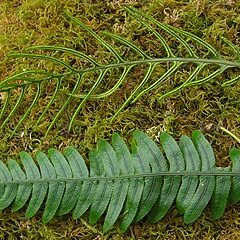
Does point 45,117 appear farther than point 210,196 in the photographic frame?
Yes

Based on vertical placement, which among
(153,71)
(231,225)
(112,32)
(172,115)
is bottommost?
(231,225)

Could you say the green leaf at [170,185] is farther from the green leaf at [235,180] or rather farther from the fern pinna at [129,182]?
the green leaf at [235,180]

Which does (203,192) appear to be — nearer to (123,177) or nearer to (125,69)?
(123,177)

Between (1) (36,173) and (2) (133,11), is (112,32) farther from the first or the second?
(1) (36,173)

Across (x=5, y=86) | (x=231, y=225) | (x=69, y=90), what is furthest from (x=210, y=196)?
(x=5, y=86)

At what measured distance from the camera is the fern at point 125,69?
2258 millimetres

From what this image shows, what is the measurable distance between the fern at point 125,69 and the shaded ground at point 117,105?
0.05m

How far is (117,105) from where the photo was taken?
93.6 inches

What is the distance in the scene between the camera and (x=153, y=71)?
2342 mm

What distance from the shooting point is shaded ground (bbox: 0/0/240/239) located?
2.28 meters

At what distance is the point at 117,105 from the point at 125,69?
148mm

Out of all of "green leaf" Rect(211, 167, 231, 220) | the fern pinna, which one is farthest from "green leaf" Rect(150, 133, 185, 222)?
"green leaf" Rect(211, 167, 231, 220)

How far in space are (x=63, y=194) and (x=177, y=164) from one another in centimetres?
42

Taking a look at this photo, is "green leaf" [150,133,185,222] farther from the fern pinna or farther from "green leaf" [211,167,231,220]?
"green leaf" [211,167,231,220]
